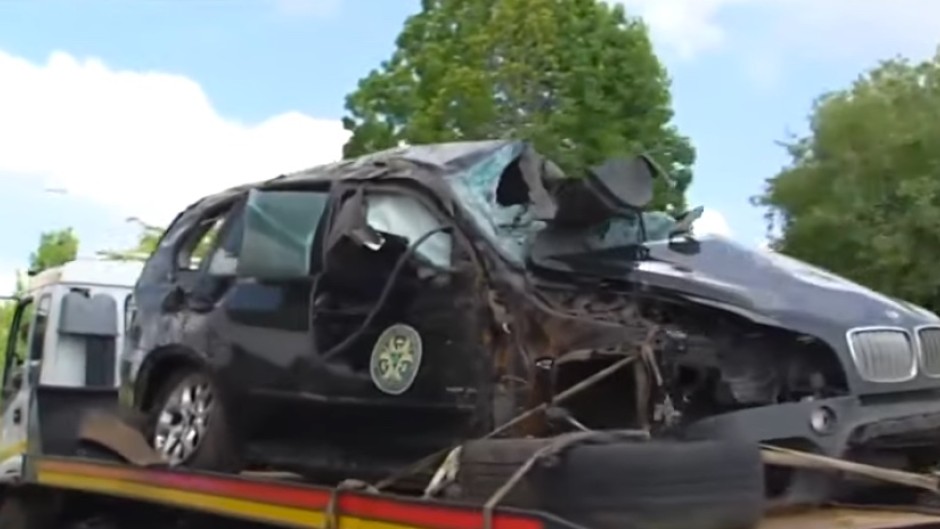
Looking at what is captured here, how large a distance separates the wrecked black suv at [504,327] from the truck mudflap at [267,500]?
34cm

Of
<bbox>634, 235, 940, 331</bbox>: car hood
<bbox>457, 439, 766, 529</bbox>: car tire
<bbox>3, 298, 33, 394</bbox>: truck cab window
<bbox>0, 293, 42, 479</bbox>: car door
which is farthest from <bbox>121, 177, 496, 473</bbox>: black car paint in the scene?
<bbox>3, 298, 33, 394</bbox>: truck cab window

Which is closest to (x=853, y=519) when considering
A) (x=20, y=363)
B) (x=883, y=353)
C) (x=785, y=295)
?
(x=883, y=353)

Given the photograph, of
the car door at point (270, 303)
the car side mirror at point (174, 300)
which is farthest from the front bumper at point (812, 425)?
the car side mirror at point (174, 300)

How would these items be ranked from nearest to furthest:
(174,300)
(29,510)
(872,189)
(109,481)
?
(109,481), (174,300), (29,510), (872,189)

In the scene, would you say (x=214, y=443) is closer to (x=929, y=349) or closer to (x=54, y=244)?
(x=929, y=349)

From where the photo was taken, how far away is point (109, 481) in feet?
28.4

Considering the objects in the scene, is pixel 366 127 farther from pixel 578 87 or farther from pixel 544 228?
pixel 544 228

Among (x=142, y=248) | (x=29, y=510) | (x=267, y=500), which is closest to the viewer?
(x=267, y=500)

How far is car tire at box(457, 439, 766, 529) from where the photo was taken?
5461mm

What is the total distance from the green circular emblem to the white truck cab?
6523mm

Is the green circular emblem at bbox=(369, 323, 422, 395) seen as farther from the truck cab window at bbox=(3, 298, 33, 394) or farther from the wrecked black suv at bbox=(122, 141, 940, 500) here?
the truck cab window at bbox=(3, 298, 33, 394)

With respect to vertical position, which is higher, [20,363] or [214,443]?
[20,363]

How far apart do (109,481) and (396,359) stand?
2.20 meters

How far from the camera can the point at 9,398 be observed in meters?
13.8
